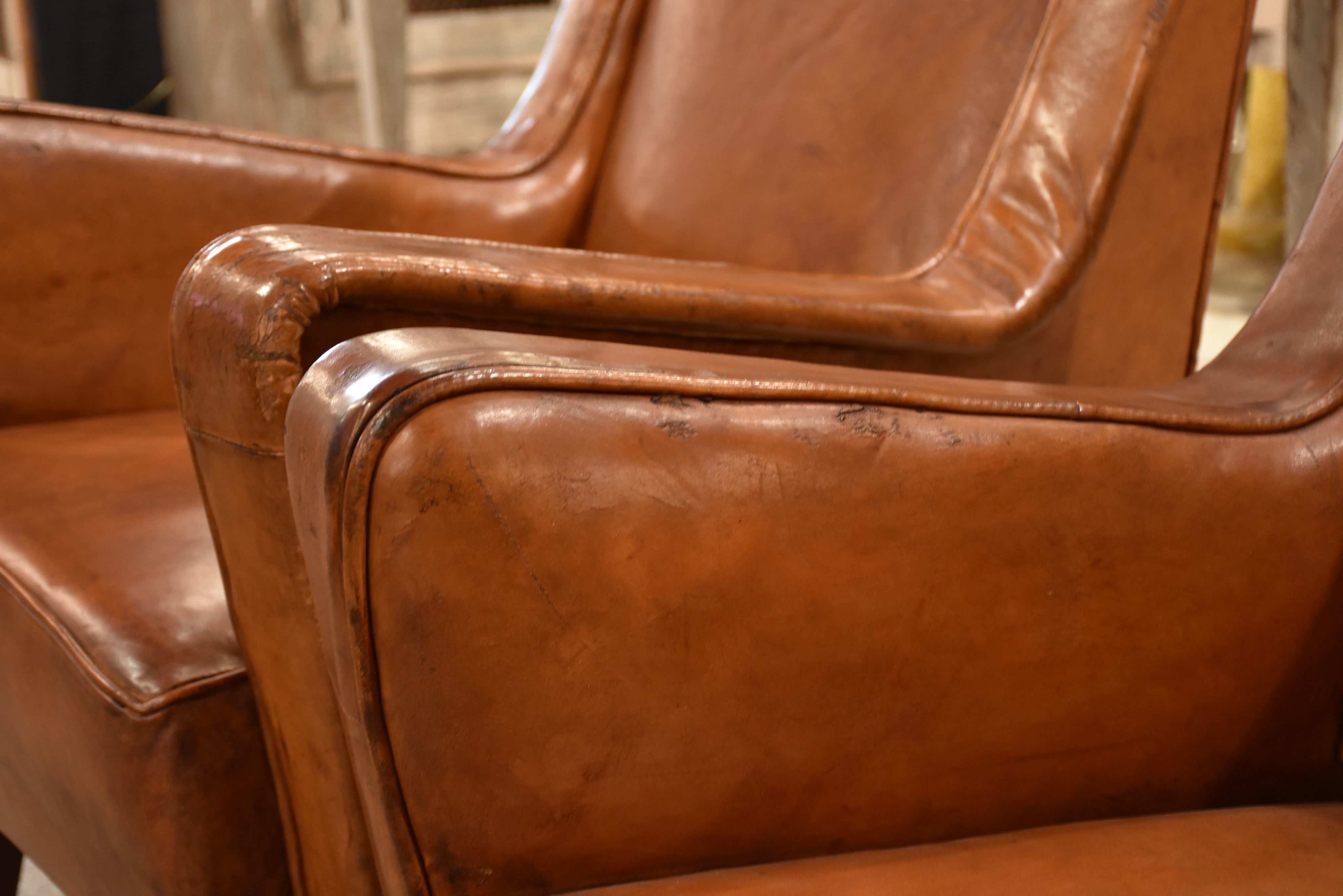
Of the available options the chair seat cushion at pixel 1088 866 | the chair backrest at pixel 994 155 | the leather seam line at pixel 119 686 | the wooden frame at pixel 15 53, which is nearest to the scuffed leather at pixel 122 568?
the leather seam line at pixel 119 686

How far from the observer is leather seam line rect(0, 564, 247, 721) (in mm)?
621

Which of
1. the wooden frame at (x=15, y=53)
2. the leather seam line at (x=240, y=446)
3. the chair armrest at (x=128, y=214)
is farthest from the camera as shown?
the wooden frame at (x=15, y=53)

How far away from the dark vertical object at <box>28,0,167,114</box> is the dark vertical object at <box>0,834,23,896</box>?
2.40 meters

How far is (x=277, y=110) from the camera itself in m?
3.19

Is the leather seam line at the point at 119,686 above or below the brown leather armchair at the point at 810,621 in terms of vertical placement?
below

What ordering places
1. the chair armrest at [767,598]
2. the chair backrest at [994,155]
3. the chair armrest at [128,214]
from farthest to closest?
the chair armrest at [128,214], the chair backrest at [994,155], the chair armrest at [767,598]

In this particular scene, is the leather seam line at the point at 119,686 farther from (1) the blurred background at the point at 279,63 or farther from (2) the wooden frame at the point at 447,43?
(2) the wooden frame at the point at 447,43

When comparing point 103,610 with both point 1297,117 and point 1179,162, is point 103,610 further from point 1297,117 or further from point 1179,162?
point 1297,117

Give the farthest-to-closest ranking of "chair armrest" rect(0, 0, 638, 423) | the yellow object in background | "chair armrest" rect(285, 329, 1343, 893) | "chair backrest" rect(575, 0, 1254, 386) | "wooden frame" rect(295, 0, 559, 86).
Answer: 1. the yellow object in background
2. "wooden frame" rect(295, 0, 559, 86)
3. "chair armrest" rect(0, 0, 638, 423)
4. "chair backrest" rect(575, 0, 1254, 386)
5. "chair armrest" rect(285, 329, 1343, 893)

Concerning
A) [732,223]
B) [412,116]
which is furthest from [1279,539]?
[412,116]

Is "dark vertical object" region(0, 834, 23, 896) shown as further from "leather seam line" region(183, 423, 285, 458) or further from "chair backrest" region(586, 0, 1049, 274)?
"chair backrest" region(586, 0, 1049, 274)

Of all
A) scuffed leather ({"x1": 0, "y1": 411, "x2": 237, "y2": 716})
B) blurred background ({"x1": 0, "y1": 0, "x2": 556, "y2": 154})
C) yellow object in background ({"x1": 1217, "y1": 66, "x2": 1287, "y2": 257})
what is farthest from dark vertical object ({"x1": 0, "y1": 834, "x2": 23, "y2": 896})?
yellow object in background ({"x1": 1217, "y1": 66, "x2": 1287, "y2": 257})

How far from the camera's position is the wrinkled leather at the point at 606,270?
58 centimetres

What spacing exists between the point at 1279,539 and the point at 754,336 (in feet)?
1.01
